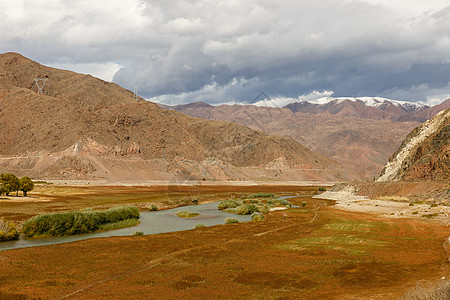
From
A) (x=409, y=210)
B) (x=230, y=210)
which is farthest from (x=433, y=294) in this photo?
(x=230, y=210)

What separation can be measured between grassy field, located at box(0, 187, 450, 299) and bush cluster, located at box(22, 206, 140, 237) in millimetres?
7853

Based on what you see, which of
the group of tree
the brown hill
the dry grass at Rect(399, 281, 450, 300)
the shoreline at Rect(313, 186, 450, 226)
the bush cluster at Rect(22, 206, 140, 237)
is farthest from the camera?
the brown hill

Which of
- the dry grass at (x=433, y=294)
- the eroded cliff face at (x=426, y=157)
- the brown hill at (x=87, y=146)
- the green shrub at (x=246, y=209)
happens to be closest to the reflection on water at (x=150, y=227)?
the green shrub at (x=246, y=209)

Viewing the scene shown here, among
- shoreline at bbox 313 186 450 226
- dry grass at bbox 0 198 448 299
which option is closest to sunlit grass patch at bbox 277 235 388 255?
dry grass at bbox 0 198 448 299

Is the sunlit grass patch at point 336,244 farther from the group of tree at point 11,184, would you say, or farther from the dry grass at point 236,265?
the group of tree at point 11,184

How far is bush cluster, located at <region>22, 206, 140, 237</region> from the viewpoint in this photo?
117 feet

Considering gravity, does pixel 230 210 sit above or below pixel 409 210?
below

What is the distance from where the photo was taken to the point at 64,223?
37.8 m

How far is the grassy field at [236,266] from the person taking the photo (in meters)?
17.2

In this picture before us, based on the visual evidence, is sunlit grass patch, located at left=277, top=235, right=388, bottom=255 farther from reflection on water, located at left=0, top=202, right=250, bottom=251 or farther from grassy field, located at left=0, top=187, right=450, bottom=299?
reflection on water, located at left=0, top=202, right=250, bottom=251

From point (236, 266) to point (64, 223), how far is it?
2369 centimetres

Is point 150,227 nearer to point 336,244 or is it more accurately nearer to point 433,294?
point 336,244

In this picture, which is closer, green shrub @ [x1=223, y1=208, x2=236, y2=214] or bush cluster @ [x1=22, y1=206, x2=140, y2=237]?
bush cluster @ [x1=22, y1=206, x2=140, y2=237]

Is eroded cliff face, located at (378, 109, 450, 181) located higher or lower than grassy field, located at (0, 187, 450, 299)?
higher
